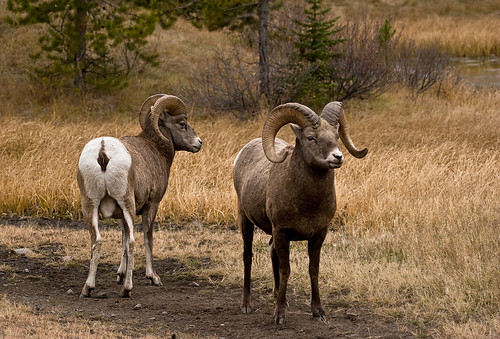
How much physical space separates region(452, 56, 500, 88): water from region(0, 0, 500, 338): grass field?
493cm

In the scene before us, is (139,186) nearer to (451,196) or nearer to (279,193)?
(279,193)

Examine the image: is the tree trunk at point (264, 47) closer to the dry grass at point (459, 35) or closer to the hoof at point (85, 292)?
the hoof at point (85, 292)

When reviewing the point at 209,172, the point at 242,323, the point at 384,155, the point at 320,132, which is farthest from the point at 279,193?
the point at 384,155

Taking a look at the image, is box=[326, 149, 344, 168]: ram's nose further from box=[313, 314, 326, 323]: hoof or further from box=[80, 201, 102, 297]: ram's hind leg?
box=[80, 201, 102, 297]: ram's hind leg

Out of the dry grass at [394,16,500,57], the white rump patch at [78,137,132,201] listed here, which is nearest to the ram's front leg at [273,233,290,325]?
the white rump patch at [78,137,132,201]

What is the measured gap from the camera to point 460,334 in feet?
21.4

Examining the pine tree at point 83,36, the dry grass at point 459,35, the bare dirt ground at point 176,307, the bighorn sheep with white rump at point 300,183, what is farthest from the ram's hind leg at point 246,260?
the dry grass at point 459,35

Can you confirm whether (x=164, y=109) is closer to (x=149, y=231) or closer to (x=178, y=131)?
(x=178, y=131)

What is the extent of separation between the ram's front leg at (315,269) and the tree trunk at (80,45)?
550 inches

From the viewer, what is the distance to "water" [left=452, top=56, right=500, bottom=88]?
92.8 ft

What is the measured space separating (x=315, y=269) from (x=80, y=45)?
Answer: 15088 mm

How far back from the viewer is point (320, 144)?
264 inches

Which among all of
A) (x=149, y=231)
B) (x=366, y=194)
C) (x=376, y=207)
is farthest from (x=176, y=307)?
(x=366, y=194)

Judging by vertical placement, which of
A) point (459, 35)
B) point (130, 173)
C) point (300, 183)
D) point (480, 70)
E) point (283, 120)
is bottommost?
point (480, 70)
